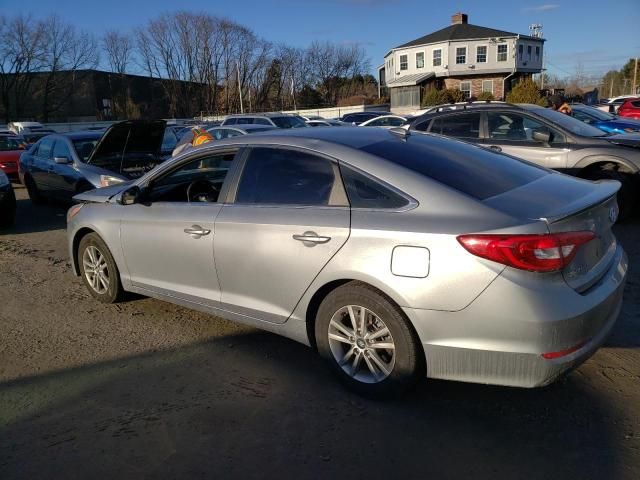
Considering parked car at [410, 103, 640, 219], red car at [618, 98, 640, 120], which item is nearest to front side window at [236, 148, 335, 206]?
parked car at [410, 103, 640, 219]

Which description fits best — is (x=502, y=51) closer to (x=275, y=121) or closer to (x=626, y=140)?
(x=275, y=121)

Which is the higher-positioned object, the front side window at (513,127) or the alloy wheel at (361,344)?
the front side window at (513,127)

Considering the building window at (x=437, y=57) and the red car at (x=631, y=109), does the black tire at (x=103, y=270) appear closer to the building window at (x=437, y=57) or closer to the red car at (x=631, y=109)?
the red car at (x=631, y=109)

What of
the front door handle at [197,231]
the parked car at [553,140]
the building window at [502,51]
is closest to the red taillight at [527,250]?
the front door handle at [197,231]

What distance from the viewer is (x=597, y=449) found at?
2.69 meters

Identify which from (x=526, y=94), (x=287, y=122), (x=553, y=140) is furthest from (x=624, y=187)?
(x=526, y=94)

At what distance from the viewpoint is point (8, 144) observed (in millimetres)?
15875

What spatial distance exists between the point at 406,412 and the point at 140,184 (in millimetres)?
2898

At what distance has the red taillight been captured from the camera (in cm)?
266

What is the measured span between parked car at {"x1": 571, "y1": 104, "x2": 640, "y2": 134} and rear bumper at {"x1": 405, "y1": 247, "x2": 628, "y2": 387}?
408 inches

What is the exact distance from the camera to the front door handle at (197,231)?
3.88 metres

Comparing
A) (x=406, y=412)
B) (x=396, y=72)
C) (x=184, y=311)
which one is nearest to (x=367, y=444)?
(x=406, y=412)

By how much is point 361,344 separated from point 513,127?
6013 mm

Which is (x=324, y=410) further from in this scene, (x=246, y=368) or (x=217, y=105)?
(x=217, y=105)
